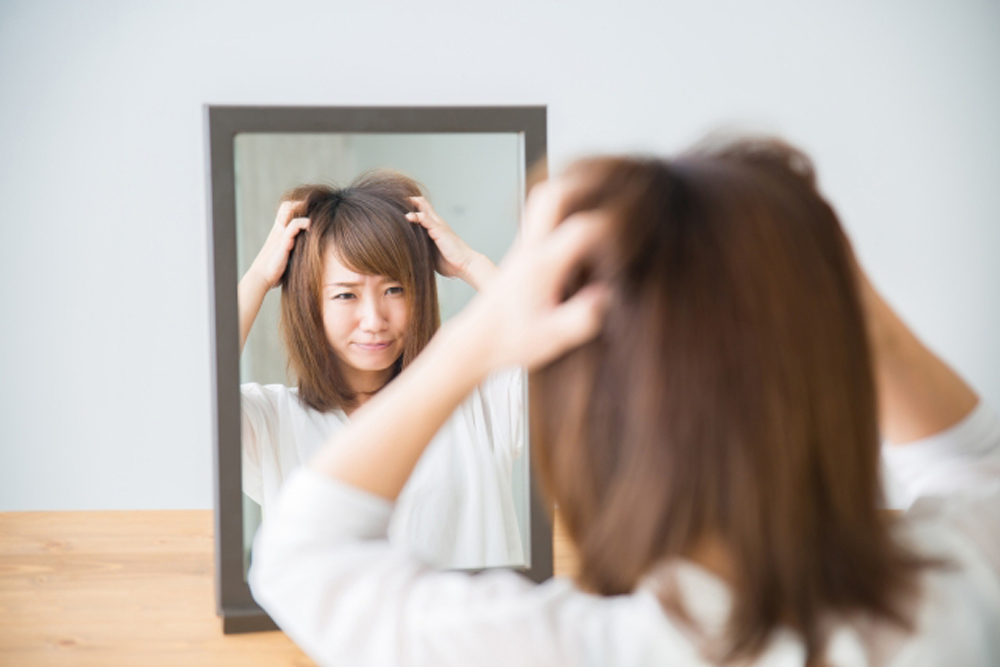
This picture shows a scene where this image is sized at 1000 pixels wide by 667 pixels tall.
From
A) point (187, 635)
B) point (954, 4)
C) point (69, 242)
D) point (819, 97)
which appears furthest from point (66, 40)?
point (954, 4)

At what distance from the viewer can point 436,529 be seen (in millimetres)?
632

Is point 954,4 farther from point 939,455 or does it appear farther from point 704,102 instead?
point 939,455

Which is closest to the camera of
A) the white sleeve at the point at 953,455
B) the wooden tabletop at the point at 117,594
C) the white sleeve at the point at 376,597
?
the white sleeve at the point at 376,597

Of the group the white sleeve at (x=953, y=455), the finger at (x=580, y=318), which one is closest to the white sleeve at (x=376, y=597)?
the finger at (x=580, y=318)

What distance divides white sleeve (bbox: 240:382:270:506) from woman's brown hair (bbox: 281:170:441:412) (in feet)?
0.11

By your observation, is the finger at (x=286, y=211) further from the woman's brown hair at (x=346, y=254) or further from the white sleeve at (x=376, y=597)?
the white sleeve at (x=376, y=597)

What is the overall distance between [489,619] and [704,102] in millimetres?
912

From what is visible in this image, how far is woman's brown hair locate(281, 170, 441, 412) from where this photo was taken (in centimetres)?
60

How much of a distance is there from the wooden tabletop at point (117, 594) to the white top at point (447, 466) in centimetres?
10

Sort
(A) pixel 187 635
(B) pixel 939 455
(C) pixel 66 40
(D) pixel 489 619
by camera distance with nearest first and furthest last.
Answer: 1. (D) pixel 489 619
2. (B) pixel 939 455
3. (A) pixel 187 635
4. (C) pixel 66 40

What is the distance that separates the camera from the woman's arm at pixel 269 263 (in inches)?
23.3

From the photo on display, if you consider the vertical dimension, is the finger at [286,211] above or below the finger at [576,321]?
above

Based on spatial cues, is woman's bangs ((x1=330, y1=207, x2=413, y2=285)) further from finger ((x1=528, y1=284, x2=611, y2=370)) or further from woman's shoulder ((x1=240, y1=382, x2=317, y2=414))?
finger ((x1=528, y1=284, x2=611, y2=370))

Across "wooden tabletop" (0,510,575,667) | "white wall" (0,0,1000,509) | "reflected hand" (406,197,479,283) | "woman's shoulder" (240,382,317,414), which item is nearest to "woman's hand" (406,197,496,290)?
"reflected hand" (406,197,479,283)
